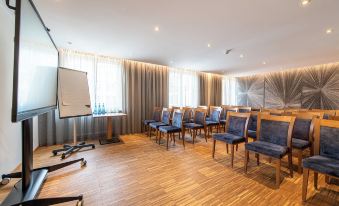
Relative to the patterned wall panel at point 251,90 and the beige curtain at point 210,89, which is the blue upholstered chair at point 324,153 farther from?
the patterned wall panel at point 251,90

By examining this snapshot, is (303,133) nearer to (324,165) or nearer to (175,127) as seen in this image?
(324,165)

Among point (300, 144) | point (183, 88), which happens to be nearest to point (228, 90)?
point (183, 88)

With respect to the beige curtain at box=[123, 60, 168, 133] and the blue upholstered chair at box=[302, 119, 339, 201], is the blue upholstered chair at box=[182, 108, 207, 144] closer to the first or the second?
the beige curtain at box=[123, 60, 168, 133]

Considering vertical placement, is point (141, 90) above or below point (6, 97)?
above

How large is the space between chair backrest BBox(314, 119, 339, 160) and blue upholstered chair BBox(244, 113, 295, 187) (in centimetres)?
29

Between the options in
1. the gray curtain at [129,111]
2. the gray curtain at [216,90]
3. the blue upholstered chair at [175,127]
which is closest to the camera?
the blue upholstered chair at [175,127]

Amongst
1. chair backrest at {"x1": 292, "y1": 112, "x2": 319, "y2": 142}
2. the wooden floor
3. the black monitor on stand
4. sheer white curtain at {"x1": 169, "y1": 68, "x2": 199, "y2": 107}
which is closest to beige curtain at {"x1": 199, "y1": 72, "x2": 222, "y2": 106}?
sheer white curtain at {"x1": 169, "y1": 68, "x2": 199, "y2": 107}

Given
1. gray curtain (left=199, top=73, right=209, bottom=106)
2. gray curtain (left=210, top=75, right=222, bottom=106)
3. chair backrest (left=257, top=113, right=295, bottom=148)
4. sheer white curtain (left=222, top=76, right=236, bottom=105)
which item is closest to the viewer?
chair backrest (left=257, top=113, right=295, bottom=148)

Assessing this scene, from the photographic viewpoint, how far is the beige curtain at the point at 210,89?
697cm

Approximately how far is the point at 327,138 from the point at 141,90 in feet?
14.9

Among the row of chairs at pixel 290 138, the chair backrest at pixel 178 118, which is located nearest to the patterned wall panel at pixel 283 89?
the row of chairs at pixel 290 138

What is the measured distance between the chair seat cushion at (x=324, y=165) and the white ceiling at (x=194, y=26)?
6.66 feet

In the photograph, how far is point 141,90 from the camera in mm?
5266

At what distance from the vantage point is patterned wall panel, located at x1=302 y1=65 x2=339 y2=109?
5.47 metres
